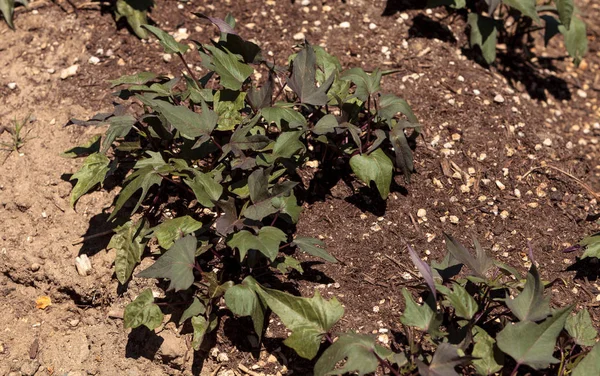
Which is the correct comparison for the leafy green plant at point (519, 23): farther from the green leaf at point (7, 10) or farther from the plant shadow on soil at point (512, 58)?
the green leaf at point (7, 10)

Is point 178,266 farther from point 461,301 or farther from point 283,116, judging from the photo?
point 461,301

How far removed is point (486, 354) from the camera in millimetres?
2578

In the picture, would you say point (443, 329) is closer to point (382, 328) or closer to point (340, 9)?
point (382, 328)

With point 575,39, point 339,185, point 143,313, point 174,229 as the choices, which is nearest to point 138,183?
point 174,229

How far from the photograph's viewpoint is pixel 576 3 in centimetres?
496

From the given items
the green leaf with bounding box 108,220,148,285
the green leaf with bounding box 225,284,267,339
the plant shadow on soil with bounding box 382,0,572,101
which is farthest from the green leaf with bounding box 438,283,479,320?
the plant shadow on soil with bounding box 382,0,572,101

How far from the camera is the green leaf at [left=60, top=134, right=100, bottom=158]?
330 cm

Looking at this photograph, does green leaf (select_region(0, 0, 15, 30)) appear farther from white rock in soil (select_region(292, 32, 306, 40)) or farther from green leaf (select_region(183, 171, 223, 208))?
green leaf (select_region(183, 171, 223, 208))

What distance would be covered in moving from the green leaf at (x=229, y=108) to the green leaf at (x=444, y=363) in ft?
4.38

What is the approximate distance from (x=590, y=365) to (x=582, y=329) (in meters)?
0.22

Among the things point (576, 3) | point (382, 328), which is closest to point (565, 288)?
point (382, 328)

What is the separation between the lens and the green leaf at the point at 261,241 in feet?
8.28

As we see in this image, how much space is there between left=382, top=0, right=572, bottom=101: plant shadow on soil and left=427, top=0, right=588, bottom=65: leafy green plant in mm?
65

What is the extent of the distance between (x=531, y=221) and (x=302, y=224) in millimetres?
1136
